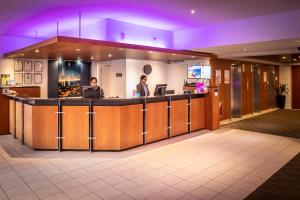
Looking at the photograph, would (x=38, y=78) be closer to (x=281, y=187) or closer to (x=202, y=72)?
(x=202, y=72)

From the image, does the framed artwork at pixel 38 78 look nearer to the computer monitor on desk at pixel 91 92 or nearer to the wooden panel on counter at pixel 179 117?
the computer monitor on desk at pixel 91 92

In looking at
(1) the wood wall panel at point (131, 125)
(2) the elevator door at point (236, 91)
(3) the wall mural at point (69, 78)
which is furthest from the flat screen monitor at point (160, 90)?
(3) the wall mural at point (69, 78)

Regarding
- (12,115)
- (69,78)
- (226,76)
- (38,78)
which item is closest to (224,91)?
(226,76)

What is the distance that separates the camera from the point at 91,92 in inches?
244

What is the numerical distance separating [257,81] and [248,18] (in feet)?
22.7

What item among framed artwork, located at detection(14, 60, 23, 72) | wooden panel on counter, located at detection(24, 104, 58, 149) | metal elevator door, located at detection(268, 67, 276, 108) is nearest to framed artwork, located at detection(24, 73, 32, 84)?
framed artwork, located at detection(14, 60, 23, 72)

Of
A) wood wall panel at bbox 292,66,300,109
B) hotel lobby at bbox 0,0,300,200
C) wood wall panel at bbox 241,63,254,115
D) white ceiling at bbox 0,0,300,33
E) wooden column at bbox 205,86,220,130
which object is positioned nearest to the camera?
hotel lobby at bbox 0,0,300,200

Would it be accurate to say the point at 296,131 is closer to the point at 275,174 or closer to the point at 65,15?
the point at 275,174

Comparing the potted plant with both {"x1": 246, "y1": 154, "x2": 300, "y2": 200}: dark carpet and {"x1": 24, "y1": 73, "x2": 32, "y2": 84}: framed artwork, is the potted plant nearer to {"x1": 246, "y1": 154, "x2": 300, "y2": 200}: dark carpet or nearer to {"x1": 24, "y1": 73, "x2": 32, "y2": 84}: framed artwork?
{"x1": 246, "y1": 154, "x2": 300, "y2": 200}: dark carpet

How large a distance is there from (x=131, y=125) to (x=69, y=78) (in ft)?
19.7

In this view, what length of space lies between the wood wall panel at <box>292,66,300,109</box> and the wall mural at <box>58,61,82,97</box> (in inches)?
489

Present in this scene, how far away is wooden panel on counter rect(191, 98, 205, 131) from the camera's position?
25.7ft

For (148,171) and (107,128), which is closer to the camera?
(148,171)

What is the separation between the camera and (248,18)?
6855 millimetres
